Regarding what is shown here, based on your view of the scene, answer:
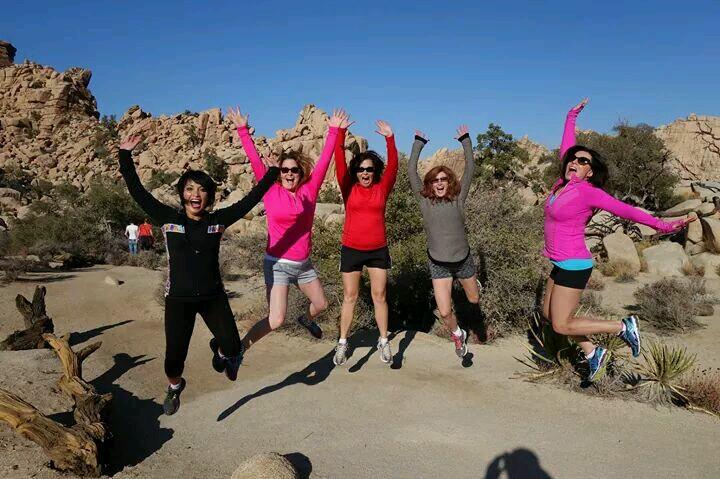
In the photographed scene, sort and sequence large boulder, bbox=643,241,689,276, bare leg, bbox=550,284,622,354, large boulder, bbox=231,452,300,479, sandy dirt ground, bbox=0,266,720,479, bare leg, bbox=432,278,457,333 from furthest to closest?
large boulder, bbox=643,241,689,276 → bare leg, bbox=432,278,457,333 → bare leg, bbox=550,284,622,354 → sandy dirt ground, bbox=0,266,720,479 → large boulder, bbox=231,452,300,479

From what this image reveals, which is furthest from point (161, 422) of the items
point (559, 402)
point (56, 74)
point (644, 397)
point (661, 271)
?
point (56, 74)

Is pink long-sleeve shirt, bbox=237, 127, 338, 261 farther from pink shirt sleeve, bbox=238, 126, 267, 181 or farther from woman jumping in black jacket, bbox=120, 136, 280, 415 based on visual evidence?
woman jumping in black jacket, bbox=120, 136, 280, 415

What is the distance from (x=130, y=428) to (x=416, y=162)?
3.83 meters

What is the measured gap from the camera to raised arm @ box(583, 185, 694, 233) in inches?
155

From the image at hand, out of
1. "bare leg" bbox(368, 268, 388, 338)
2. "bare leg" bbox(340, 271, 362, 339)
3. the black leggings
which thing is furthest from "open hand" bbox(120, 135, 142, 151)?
"bare leg" bbox(368, 268, 388, 338)

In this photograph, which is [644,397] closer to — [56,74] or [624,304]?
[624,304]

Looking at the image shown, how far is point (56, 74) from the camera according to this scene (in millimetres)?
60344

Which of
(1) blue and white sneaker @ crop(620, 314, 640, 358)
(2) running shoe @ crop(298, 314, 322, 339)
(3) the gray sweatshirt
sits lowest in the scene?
(2) running shoe @ crop(298, 314, 322, 339)

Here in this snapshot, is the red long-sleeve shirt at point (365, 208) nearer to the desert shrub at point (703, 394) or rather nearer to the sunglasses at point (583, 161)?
the sunglasses at point (583, 161)

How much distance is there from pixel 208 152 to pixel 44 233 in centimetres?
3247

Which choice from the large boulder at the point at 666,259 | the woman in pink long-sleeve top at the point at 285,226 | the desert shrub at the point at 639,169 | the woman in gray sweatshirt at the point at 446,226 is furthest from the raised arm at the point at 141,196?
the desert shrub at the point at 639,169

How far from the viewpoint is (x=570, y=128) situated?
5.20m

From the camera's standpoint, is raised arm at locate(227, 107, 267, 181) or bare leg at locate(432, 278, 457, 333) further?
bare leg at locate(432, 278, 457, 333)

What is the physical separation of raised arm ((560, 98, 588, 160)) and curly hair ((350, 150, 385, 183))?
1836 mm
